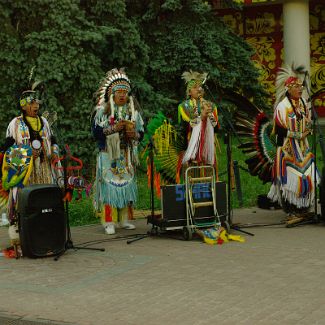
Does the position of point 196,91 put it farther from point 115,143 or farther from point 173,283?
point 173,283

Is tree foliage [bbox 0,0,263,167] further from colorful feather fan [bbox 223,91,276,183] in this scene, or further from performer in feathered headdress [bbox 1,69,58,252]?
performer in feathered headdress [bbox 1,69,58,252]

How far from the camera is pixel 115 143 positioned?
8773 mm

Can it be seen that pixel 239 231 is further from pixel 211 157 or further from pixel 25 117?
pixel 25 117

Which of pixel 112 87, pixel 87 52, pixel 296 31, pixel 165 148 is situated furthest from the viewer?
pixel 296 31

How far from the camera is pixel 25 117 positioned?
26.6ft

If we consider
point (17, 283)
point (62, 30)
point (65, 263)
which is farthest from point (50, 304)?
point (62, 30)

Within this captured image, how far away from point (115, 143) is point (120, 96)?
1.96 feet

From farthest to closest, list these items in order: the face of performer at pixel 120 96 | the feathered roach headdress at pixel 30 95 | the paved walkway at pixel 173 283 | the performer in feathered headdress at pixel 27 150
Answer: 1. the face of performer at pixel 120 96
2. the feathered roach headdress at pixel 30 95
3. the performer in feathered headdress at pixel 27 150
4. the paved walkway at pixel 173 283

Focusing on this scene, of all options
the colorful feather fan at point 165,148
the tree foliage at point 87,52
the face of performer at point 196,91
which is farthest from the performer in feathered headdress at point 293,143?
the tree foliage at point 87,52

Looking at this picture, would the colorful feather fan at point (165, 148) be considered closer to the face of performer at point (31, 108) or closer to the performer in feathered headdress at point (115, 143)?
the performer in feathered headdress at point (115, 143)

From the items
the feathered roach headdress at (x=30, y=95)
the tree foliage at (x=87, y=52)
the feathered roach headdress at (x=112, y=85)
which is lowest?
the feathered roach headdress at (x=30, y=95)

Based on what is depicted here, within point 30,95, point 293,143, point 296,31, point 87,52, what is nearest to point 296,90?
point 293,143

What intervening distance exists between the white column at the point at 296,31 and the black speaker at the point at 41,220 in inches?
507

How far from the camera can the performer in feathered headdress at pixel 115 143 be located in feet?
28.6
